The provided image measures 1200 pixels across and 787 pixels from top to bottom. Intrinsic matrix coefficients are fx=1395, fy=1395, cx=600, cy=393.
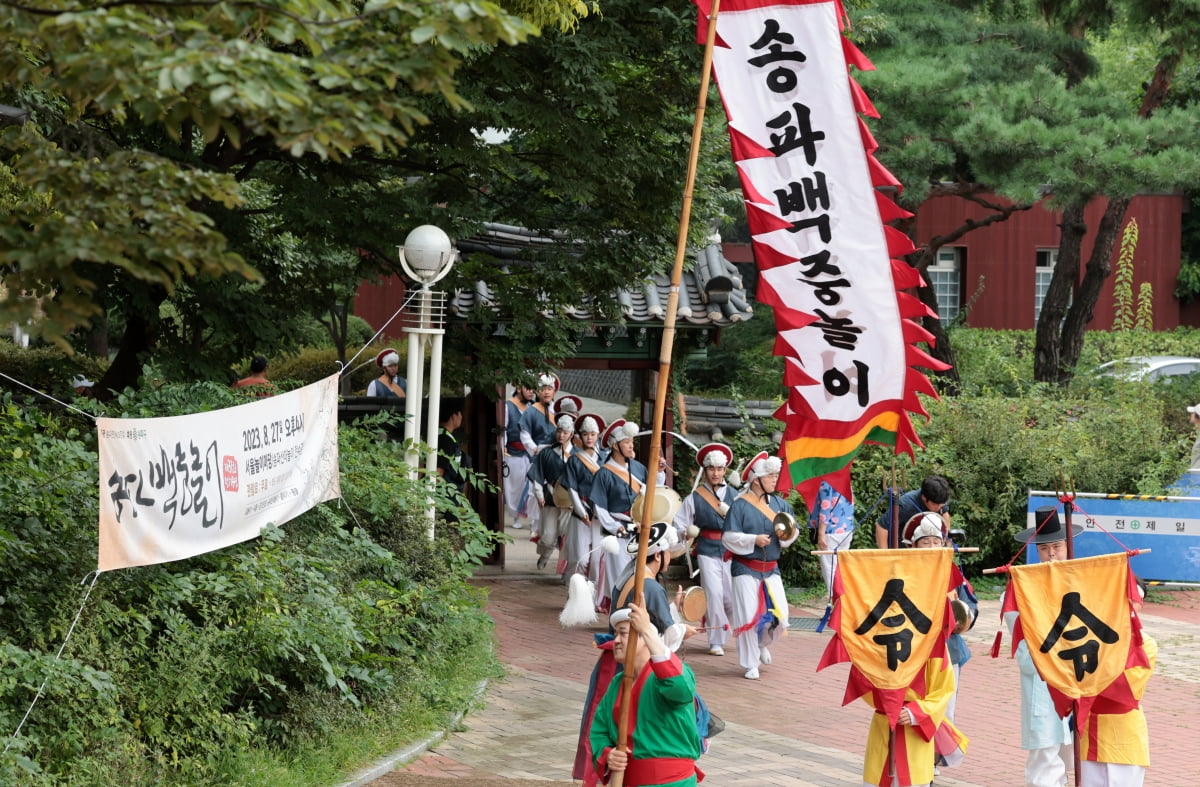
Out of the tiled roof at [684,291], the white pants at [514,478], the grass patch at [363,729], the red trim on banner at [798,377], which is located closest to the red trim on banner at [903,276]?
the red trim on banner at [798,377]

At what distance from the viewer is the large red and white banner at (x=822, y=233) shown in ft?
24.5

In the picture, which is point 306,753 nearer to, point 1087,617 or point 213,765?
point 213,765

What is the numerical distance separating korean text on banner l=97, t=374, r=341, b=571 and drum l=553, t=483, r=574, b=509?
5.75 metres

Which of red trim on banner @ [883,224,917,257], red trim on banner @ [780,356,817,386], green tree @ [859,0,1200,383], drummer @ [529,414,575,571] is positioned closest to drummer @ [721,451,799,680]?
drummer @ [529,414,575,571]

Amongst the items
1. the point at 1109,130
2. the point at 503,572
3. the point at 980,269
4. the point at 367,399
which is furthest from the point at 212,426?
the point at 980,269

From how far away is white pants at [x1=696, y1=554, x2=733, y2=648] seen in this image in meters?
12.4

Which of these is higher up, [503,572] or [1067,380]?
[1067,380]

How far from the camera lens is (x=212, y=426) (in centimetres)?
767

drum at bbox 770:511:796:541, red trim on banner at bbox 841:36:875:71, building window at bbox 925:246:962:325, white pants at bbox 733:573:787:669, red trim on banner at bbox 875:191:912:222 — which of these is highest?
building window at bbox 925:246:962:325

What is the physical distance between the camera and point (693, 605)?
30.2ft

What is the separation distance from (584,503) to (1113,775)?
744cm

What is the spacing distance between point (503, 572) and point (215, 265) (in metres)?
12.2

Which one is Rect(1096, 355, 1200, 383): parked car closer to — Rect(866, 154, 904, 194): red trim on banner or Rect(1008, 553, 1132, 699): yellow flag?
Rect(1008, 553, 1132, 699): yellow flag

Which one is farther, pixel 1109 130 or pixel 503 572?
pixel 1109 130
